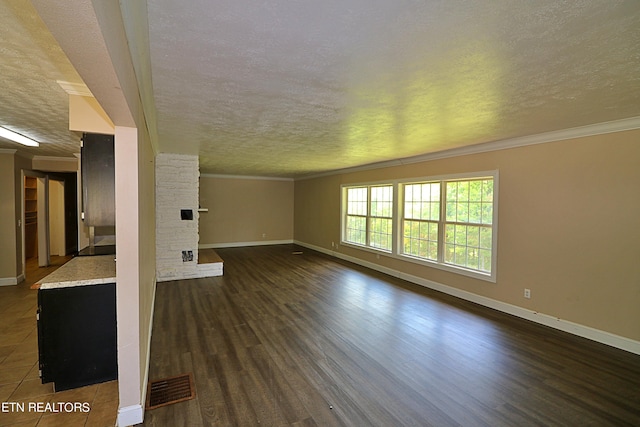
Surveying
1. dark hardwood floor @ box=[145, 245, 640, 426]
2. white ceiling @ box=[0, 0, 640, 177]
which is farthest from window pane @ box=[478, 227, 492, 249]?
white ceiling @ box=[0, 0, 640, 177]

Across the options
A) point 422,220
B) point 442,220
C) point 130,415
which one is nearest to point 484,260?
point 442,220

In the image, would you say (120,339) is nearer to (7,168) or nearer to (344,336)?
(344,336)

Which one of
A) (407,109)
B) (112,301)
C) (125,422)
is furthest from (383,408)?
(407,109)

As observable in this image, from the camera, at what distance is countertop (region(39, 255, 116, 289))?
239 centimetres

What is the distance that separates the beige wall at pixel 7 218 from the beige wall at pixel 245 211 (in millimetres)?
4580

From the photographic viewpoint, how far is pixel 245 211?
400 inches

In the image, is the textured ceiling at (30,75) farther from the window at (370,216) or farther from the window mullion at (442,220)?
the window at (370,216)

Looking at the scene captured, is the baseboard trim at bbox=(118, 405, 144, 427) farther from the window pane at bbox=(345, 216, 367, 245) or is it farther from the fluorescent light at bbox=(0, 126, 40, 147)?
the window pane at bbox=(345, 216, 367, 245)

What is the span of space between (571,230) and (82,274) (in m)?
5.28

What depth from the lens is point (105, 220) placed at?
2729 millimetres

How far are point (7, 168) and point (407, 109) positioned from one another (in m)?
6.79

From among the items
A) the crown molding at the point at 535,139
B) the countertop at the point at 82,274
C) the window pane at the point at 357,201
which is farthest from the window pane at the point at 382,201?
the countertop at the point at 82,274

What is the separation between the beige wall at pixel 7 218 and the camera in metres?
5.19

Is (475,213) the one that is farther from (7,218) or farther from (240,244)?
(7,218)
